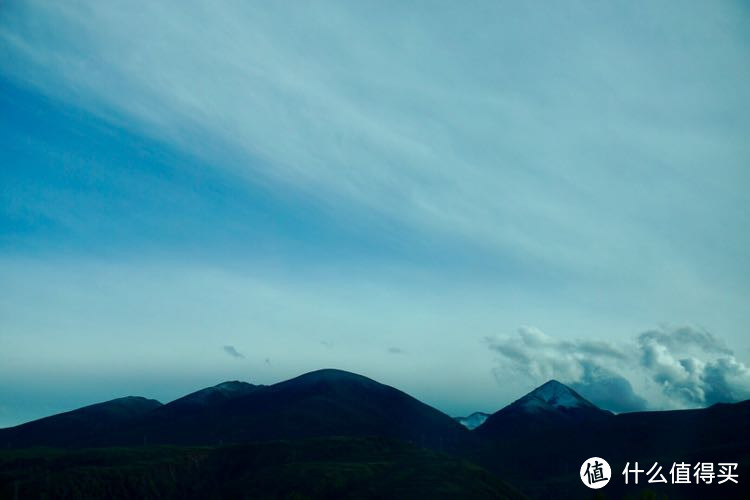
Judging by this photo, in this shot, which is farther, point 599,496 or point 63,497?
point 63,497

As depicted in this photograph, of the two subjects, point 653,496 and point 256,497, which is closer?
point 653,496

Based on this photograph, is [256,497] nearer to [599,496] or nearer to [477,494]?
[477,494]

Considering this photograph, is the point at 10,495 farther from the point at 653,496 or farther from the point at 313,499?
the point at 653,496

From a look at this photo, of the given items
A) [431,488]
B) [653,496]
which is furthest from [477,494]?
[653,496]

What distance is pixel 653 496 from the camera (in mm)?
141250

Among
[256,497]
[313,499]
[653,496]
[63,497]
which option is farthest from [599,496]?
[63,497]

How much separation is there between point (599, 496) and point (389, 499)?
6925 cm

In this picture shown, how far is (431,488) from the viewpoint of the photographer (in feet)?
628

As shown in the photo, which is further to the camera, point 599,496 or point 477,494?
point 477,494

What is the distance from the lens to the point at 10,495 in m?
190

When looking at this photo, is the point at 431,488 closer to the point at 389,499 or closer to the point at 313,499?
the point at 389,499

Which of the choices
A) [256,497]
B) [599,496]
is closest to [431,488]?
[256,497]

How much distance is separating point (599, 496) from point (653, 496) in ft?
46.4

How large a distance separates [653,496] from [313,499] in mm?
94219
